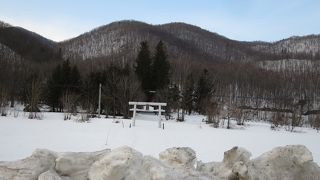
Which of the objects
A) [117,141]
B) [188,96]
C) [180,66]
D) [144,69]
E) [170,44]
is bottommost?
[117,141]

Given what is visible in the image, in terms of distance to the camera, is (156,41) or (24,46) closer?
(24,46)

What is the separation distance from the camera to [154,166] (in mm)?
4234

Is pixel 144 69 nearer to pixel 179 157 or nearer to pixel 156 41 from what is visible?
pixel 179 157

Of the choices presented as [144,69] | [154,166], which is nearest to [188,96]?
[144,69]

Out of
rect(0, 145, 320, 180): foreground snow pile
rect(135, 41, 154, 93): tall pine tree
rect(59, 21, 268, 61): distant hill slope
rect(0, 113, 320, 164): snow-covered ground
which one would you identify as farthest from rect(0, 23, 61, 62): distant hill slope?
rect(0, 145, 320, 180): foreground snow pile

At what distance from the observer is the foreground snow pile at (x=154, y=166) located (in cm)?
420

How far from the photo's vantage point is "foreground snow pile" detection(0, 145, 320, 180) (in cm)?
420

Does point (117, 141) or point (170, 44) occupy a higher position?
point (170, 44)

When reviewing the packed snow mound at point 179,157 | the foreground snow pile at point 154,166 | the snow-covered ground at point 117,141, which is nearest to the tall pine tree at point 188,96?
the snow-covered ground at point 117,141

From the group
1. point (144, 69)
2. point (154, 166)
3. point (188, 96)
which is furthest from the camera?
point (188, 96)

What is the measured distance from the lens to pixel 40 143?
1061 cm

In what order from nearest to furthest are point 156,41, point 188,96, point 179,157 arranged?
point 179,157, point 188,96, point 156,41

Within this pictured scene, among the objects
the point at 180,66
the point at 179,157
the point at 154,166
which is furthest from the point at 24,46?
the point at 154,166

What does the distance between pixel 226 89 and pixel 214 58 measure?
4017cm
